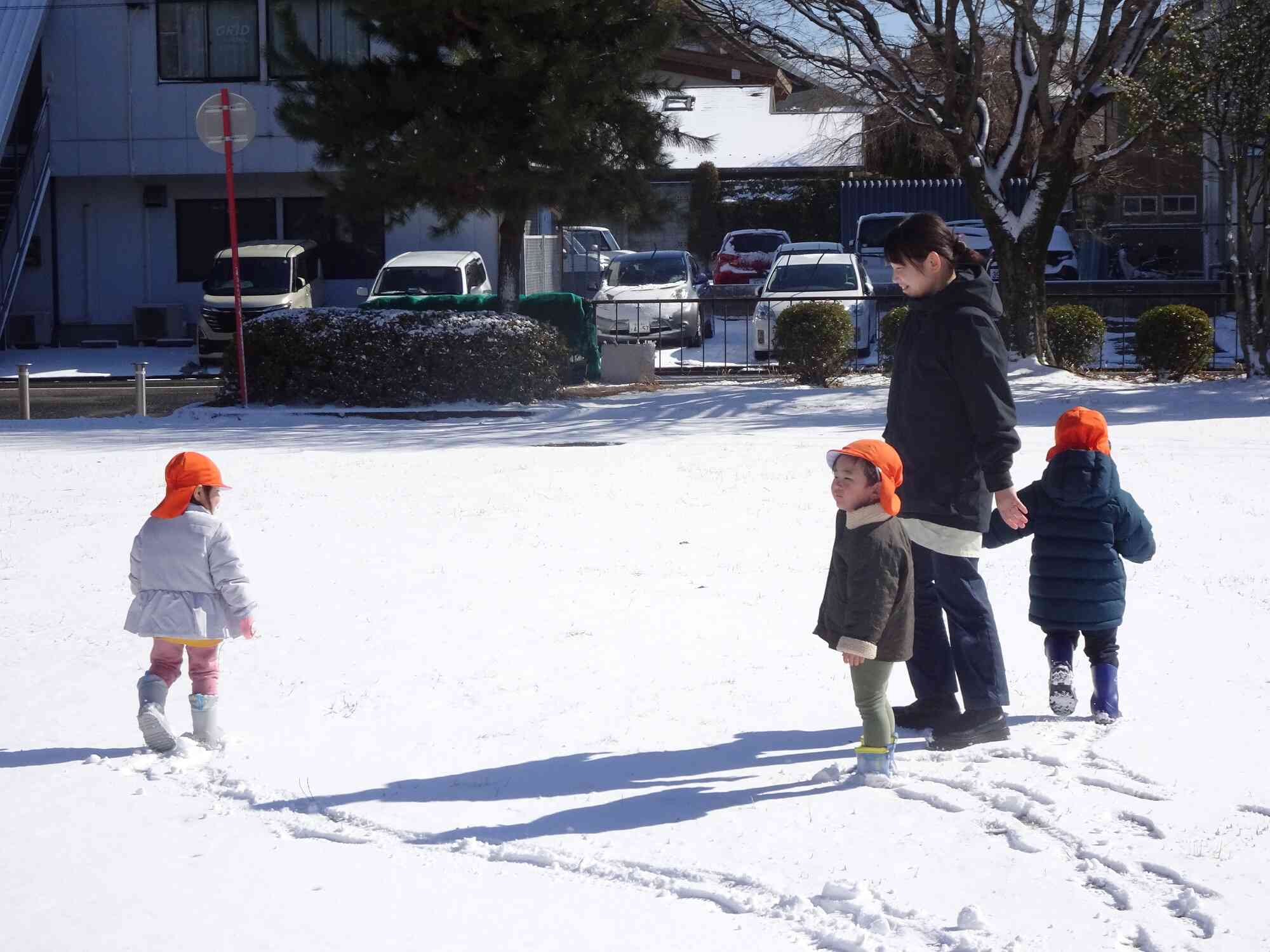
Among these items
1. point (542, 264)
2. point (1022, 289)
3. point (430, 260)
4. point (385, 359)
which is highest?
point (542, 264)

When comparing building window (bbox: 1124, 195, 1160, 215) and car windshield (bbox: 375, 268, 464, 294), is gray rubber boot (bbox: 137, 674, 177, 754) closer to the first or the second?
car windshield (bbox: 375, 268, 464, 294)

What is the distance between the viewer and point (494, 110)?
16906mm

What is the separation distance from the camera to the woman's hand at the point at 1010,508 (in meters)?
4.65

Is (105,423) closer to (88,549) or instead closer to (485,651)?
(88,549)

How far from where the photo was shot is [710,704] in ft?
17.8

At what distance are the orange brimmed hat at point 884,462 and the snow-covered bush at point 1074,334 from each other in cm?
1441

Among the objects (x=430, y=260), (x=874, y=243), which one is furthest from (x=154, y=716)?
(x=874, y=243)

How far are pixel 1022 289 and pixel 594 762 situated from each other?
13.9m

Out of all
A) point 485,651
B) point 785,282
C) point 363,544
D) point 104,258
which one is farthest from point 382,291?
point 485,651

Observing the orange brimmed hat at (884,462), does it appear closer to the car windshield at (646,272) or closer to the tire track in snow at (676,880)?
the tire track in snow at (676,880)

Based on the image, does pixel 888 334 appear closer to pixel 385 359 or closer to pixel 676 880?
pixel 385 359

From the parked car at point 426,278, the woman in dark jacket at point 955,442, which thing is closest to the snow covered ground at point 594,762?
the woman in dark jacket at point 955,442

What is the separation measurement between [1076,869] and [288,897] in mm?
Answer: 2068

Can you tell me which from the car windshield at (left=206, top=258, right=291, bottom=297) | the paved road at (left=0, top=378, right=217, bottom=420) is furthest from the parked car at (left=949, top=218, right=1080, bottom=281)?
the paved road at (left=0, top=378, right=217, bottom=420)
